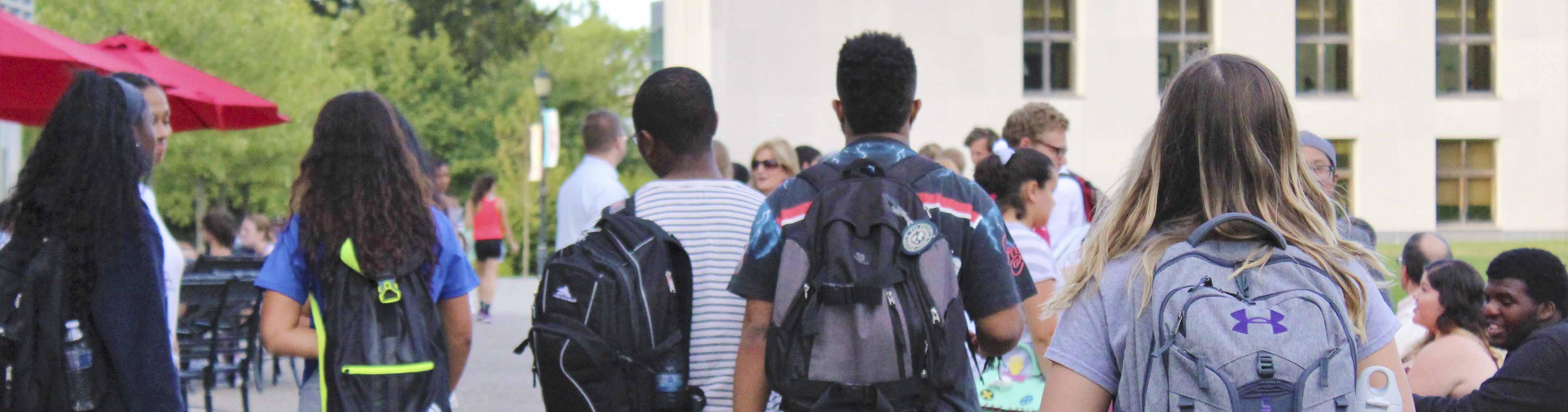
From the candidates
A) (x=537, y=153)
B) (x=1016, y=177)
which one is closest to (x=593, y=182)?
(x=1016, y=177)

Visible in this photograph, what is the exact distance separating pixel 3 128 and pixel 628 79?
47.8m

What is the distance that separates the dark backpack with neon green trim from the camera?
11.7 feet

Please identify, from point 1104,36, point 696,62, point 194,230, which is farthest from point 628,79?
point 1104,36

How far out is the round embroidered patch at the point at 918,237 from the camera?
2865 millimetres

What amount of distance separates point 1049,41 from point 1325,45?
6.44 m

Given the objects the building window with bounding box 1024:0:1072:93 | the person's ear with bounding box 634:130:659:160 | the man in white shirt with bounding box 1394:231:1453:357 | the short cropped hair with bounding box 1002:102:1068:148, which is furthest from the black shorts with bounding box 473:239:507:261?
the building window with bounding box 1024:0:1072:93

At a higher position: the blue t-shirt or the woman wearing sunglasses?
the woman wearing sunglasses

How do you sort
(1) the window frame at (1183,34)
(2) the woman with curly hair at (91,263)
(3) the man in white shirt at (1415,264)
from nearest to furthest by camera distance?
1. (2) the woman with curly hair at (91,263)
2. (3) the man in white shirt at (1415,264)
3. (1) the window frame at (1183,34)

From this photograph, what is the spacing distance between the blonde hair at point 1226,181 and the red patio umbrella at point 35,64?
6.25 meters

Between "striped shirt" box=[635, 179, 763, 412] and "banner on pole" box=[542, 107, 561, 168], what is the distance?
25263 mm

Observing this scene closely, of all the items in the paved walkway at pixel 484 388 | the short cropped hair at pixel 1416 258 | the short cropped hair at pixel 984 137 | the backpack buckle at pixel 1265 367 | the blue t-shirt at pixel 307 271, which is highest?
the short cropped hair at pixel 984 137

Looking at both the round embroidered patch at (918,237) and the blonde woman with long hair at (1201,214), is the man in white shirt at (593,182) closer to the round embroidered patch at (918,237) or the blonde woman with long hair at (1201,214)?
the round embroidered patch at (918,237)

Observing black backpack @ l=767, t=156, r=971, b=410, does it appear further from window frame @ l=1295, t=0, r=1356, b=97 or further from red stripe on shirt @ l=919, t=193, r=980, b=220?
window frame @ l=1295, t=0, r=1356, b=97

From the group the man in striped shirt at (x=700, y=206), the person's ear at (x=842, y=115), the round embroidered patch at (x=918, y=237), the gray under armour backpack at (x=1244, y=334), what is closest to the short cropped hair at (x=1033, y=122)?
the man in striped shirt at (x=700, y=206)
